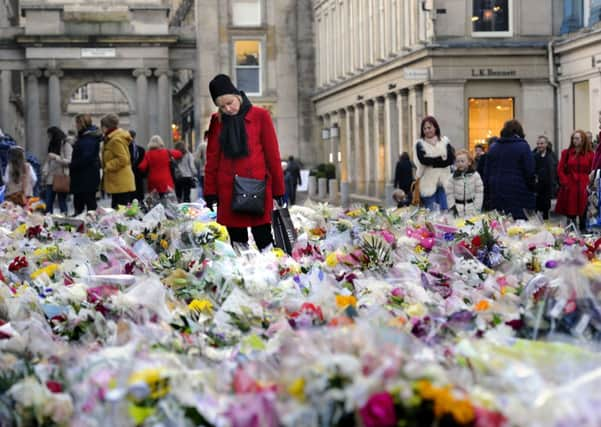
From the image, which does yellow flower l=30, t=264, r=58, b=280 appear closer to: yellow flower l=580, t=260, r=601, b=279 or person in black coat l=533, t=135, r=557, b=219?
yellow flower l=580, t=260, r=601, b=279

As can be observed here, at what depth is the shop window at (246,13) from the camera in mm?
57875

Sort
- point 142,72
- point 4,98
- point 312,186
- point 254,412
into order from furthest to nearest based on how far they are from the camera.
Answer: point 142,72, point 4,98, point 312,186, point 254,412

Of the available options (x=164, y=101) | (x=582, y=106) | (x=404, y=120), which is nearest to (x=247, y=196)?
(x=582, y=106)

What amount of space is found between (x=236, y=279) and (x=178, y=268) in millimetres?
1213

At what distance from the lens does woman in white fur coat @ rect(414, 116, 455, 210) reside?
16.3 m

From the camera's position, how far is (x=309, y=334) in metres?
4.34

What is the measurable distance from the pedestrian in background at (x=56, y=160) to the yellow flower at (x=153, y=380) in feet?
60.0

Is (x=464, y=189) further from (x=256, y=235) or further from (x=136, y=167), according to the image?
(x=136, y=167)

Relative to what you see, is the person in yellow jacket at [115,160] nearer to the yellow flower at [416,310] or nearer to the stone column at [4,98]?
the yellow flower at [416,310]

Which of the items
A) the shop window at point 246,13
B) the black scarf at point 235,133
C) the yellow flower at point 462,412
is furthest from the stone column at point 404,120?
the yellow flower at point 462,412

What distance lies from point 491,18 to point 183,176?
534 inches

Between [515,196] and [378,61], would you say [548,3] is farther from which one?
[515,196]

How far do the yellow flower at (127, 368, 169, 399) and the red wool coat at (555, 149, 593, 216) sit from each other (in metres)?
15.3

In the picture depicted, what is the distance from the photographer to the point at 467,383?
150 inches
